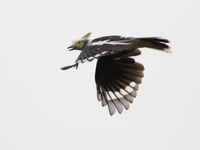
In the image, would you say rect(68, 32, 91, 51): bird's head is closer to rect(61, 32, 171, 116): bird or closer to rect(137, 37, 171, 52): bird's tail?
rect(61, 32, 171, 116): bird

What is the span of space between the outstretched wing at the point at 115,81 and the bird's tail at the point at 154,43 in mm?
492

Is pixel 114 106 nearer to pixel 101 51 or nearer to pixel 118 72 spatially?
pixel 118 72

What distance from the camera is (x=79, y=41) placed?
10719mm

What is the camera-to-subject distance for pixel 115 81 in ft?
34.3

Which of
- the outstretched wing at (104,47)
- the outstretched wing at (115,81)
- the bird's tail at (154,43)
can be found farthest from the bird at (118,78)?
the outstretched wing at (104,47)

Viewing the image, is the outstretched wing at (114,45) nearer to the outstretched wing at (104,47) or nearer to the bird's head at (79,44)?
the outstretched wing at (104,47)

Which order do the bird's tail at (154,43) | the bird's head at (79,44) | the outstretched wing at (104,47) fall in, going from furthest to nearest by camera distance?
the bird's head at (79,44) → the bird's tail at (154,43) → the outstretched wing at (104,47)

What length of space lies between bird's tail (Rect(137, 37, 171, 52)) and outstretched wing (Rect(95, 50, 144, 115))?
492 mm

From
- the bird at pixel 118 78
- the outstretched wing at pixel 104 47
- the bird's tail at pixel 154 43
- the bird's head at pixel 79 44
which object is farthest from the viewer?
the bird's head at pixel 79 44

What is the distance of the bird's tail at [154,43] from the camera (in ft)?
31.5

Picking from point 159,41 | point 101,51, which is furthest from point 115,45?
point 159,41

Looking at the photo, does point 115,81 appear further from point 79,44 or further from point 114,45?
point 114,45

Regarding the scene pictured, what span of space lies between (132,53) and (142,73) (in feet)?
1.21

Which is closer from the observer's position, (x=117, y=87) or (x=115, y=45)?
(x=115, y=45)
